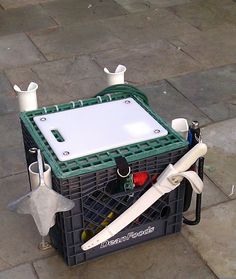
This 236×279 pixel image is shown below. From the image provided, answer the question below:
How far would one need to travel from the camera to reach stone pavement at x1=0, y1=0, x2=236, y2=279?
3.36 metres

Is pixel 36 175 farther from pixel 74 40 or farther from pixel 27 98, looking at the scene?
pixel 74 40

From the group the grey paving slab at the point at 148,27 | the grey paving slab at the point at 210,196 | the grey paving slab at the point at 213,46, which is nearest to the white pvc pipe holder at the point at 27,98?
the grey paving slab at the point at 210,196

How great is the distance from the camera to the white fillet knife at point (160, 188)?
3.05 metres

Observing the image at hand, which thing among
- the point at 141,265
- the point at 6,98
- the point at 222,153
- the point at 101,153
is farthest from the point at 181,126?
the point at 6,98

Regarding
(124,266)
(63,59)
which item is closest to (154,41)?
(63,59)

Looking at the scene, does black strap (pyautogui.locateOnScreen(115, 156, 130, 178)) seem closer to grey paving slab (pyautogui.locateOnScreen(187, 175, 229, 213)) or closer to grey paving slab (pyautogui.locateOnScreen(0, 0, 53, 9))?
grey paving slab (pyautogui.locateOnScreen(187, 175, 229, 213))

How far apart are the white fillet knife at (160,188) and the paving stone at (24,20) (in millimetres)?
4167

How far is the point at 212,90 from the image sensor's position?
5.27 meters

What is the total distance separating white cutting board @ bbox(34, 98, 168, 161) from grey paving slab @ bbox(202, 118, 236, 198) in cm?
103

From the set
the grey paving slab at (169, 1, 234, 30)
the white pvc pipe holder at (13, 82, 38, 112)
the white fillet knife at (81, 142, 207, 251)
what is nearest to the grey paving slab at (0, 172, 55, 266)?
the white fillet knife at (81, 142, 207, 251)

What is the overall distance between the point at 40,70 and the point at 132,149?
295 centimetres

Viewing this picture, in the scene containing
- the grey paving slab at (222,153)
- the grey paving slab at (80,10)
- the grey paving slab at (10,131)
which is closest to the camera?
the grey paving slab at (222,153)

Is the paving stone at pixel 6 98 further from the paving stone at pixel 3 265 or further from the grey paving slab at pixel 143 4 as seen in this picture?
the grey paving slab at pixel 143 4

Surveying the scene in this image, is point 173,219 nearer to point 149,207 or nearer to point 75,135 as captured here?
point 149,207
